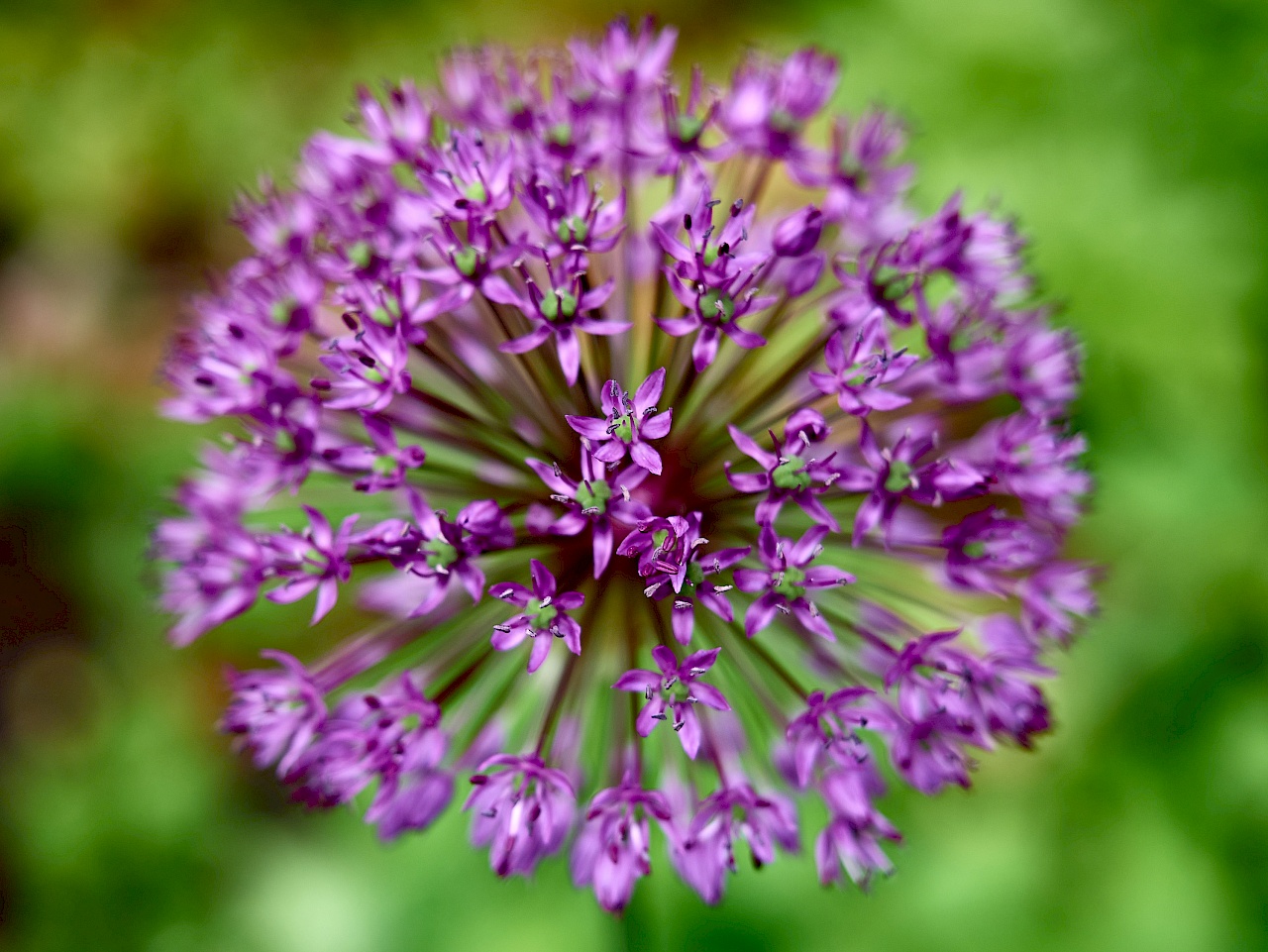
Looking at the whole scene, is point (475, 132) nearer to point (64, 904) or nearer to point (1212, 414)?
point (1212, 414)

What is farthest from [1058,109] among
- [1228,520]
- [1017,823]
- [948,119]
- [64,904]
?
[64,904]

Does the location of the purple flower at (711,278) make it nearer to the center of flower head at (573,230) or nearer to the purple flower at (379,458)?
the center of flower head at (573,230)

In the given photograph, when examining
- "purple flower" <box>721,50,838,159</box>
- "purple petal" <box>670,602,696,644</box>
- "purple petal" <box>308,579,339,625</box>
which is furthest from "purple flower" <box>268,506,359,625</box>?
"purple flower" <box>721,50,838,159</box>

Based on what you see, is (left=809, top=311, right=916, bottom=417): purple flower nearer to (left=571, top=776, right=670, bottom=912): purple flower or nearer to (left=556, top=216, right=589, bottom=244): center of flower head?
(left=556, top=216, right=589, bottom=244): center of flower head

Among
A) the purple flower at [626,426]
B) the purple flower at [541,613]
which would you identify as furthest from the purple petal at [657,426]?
the purple flower at [541,613]

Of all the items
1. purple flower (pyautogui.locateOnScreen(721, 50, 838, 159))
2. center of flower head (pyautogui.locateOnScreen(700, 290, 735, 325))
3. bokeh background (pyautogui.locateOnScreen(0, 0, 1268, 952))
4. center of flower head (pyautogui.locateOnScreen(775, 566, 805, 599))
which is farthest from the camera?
bokeh background (pyautogui.locateOnScreen(0, 0, 1268, 952))

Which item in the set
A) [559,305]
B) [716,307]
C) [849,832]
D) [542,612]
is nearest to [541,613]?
[542,612]

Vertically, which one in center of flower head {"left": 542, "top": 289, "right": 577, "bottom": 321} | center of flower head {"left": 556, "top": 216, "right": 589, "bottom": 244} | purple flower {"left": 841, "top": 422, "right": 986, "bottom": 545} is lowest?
purple flower {"left": 841, "top": 422, "right": 986, "bottom": 545}

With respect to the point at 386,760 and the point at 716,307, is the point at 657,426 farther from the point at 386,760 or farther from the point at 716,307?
the point at 386,760
